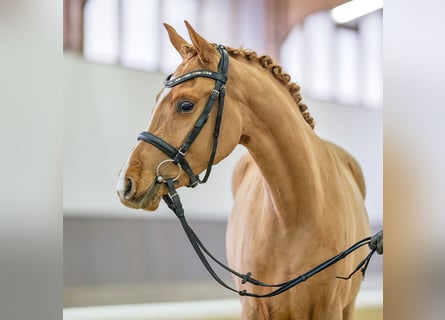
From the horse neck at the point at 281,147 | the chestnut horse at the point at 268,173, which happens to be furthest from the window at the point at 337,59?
the horse neck at the point at 281,147

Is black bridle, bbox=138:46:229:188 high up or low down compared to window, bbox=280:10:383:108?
down

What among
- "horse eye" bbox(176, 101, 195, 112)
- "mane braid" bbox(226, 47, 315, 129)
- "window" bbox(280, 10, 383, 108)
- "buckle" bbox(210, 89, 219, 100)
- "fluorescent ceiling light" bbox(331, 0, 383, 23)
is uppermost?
"fluorescent ceiling light" bbox(331, 0, 383, 23)

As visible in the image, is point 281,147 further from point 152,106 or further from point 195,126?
point 152,106

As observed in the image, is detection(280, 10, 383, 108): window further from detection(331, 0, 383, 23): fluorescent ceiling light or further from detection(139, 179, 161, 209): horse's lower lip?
detection(139, 179, 161, 209): horse's lower lip

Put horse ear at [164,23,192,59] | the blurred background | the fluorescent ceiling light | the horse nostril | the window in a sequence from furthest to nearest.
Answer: the window, the blurred background, the fluorescent ceiling light, horse ear at [164,23,192,59], the horse nostril

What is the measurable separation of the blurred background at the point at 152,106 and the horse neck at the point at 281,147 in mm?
509

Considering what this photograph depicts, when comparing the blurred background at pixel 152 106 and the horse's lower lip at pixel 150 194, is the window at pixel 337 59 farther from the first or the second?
the horse's lower lip at pixel 150 194

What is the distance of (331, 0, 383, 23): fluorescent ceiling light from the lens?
4.90 ft

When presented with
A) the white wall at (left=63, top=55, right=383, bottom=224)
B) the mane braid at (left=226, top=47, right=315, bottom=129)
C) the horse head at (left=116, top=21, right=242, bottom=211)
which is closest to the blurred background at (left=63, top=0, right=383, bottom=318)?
the white wall at (left=63, top=55, right=383, bottom=224)

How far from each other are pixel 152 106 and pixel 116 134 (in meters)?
0.14

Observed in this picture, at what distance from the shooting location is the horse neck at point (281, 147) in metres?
1.19

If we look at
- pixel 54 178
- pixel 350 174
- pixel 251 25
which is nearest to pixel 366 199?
pixel 350 174

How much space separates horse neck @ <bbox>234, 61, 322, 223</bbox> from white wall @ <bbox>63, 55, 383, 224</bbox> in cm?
58

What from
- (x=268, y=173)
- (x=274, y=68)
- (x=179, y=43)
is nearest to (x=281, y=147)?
(x=268, y=173)
